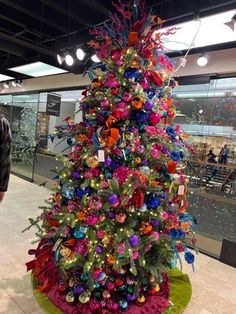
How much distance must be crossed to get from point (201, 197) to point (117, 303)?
15.3 feet

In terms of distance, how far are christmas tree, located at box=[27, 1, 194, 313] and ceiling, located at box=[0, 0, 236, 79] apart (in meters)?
1.04

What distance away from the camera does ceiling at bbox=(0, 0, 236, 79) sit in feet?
8.89

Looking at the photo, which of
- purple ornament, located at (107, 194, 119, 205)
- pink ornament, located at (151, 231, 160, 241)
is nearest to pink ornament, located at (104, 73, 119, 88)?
purple ornament, located at (107, 194, 119, 205)

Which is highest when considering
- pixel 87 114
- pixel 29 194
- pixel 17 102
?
pixel 17 102

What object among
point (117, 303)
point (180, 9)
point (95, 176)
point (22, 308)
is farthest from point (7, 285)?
point (180, 9)

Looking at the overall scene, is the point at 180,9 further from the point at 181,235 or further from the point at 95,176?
the point at 181,235

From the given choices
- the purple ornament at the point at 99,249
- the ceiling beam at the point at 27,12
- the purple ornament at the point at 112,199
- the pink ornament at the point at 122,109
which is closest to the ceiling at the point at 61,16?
the ceiling beam at the point at 27,12

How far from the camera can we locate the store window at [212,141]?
3824 mm

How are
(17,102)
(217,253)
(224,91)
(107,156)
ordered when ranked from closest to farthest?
(107,156)
(217,253)
(224,91)
(17,102)

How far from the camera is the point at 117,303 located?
1.85m

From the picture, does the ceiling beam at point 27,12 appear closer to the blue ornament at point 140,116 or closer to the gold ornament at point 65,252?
the blue ornament at point 140,116

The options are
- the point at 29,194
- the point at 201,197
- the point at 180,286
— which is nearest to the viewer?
the point at 180,286

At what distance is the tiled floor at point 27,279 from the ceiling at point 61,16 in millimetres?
2666

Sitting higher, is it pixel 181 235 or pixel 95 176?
pixel 95 176
